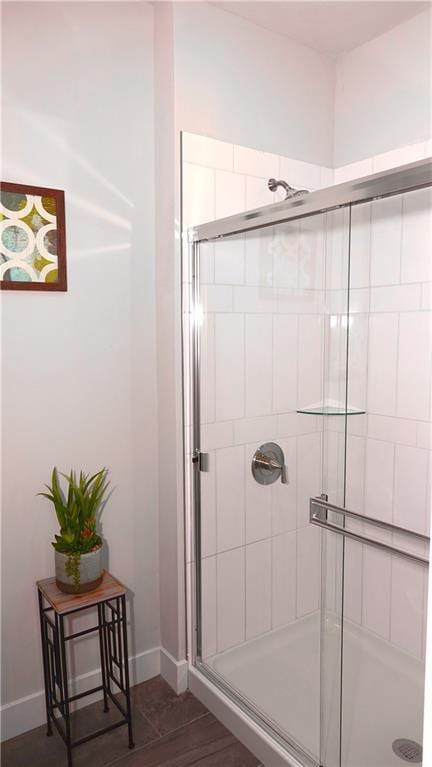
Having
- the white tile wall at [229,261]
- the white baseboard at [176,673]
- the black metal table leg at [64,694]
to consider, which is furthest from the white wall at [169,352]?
the black metal table leg at [64,694]

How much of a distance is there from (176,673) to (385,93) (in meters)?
2.31

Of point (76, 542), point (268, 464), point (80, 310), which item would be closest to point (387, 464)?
point (268, 464)

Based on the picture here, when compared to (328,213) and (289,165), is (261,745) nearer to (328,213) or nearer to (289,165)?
(328,213)

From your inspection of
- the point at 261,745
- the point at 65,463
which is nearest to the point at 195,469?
the point at 65,463

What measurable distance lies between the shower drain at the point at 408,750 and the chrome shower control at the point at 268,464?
0.80 meters

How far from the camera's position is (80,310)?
1.88 metres

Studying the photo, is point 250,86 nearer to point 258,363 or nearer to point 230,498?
point 258,363

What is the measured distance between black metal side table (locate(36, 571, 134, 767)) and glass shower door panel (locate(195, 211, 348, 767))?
1.08ft

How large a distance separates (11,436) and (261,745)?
1237mm

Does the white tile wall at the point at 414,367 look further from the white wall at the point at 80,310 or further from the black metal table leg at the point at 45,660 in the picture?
the black metal table leg at the point at 45,660

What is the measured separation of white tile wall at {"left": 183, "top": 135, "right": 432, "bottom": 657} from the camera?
1.50 meters

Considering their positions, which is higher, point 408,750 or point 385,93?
point 385,93

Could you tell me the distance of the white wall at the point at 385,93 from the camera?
2.00 meters

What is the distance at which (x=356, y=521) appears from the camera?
1.59 metres
